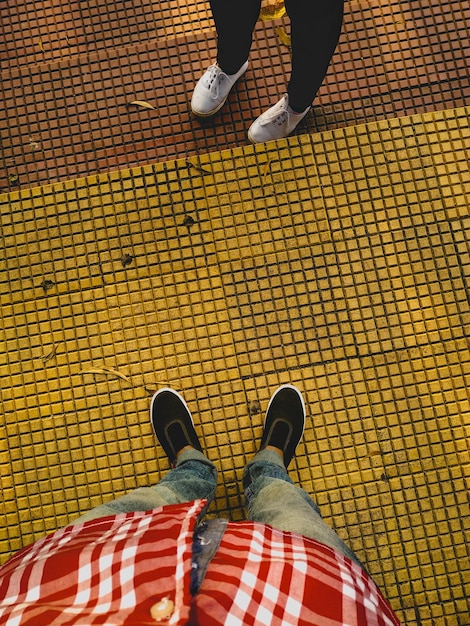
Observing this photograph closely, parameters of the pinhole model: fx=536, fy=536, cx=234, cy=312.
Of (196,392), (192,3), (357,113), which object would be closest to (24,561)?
(196,392)

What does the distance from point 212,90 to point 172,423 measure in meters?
1.06

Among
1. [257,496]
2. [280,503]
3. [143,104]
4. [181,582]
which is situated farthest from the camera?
[143,104]

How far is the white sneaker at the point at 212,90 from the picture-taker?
1715mm

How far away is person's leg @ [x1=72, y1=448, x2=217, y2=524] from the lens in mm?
1277

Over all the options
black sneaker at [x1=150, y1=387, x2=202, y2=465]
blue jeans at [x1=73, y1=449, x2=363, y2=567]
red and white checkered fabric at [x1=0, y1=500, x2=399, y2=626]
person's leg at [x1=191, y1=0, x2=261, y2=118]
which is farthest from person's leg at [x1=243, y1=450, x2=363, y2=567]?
person's leg at [x1=191, y1=0, x2=261, y2=118]

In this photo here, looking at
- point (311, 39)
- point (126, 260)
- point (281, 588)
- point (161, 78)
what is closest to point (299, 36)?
point (311, 39)

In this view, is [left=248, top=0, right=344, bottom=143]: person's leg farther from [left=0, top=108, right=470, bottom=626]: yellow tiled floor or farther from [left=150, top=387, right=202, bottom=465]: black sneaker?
[left=150, top=387, right=202, bottom=465]: black sneaker

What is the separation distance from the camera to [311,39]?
4.49 ft

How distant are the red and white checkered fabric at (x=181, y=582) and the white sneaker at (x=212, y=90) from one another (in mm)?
1261

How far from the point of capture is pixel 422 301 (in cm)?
173

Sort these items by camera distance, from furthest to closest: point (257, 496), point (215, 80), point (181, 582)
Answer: point (215, 80) → point (257, 496) → point (181, 582)

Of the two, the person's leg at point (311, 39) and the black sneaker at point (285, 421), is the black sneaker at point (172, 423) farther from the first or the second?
the person's leg at point (311, 39)

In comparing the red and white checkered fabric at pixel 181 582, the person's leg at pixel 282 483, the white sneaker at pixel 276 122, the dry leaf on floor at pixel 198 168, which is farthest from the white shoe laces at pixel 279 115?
the red and white checkered fabric at pixel 181 582

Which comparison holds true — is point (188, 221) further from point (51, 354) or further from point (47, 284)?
point (51, 354)
